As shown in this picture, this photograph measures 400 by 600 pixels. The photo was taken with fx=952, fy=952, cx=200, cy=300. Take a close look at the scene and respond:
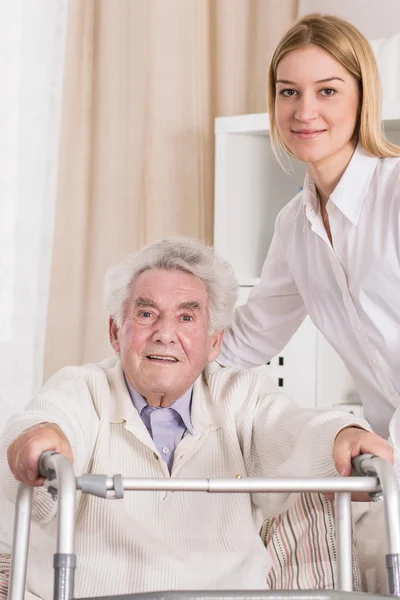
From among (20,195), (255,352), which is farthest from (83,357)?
(255,352)

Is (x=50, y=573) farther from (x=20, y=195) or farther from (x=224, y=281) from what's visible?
(x=20, y=195)

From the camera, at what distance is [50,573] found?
1.57m

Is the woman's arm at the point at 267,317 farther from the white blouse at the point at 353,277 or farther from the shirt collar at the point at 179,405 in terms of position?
the shirt collar at the point at 179,405

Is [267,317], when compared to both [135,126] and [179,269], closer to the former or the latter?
[179,269]

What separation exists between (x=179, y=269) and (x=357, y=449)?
526 mm

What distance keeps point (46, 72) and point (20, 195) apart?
13.6 inches

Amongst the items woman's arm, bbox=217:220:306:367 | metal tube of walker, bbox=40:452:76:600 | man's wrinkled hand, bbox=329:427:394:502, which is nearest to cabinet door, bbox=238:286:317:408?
woman's arm, bbox=217:220:306:367

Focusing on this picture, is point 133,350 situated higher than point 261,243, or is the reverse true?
point 261,243

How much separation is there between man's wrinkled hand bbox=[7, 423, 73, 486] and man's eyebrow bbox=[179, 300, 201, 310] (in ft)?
1.33

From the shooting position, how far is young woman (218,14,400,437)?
1.79m

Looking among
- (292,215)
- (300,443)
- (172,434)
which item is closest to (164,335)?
(172,434)

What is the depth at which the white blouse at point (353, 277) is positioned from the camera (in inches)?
71.6

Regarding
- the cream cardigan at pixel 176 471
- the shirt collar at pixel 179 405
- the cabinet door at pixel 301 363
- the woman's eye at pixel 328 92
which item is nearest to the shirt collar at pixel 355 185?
the woman's eye at pixel 328 92

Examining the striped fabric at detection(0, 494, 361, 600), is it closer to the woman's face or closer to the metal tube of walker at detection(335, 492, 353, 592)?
the metal tube of walker at detection(335, 492, 353, 592)
